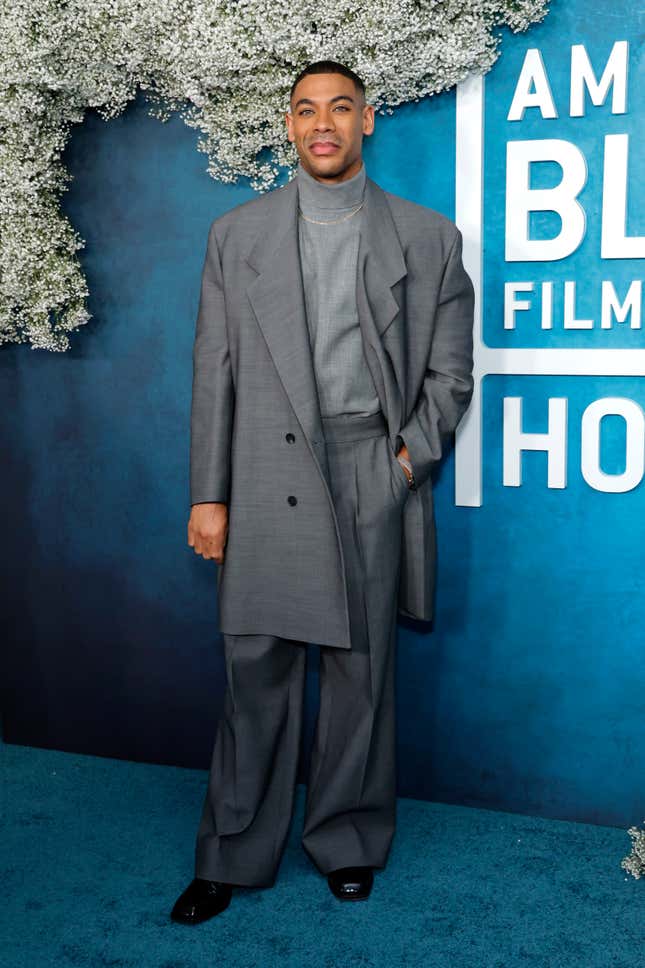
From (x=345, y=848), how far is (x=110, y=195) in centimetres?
187

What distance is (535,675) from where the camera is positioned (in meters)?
2.80

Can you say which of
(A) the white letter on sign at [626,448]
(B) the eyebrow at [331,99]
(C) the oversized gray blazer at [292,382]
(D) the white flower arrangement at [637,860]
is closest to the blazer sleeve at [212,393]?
(C) the oversized gray blazer at [292,382]

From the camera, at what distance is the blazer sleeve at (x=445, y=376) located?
2.42 metres

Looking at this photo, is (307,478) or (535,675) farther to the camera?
(535,675)

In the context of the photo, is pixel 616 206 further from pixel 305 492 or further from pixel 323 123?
pixel 305 492

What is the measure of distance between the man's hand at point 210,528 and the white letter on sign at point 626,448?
3.06 ft

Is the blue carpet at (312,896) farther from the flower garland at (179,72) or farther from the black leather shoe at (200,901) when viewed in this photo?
the flower garland at (179,72)

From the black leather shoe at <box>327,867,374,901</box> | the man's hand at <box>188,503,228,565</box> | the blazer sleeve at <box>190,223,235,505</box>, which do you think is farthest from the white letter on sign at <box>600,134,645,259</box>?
the black leather shoe at <box>327,867,374,901</box>

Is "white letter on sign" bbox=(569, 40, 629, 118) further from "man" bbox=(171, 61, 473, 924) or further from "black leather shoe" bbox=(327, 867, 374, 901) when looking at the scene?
"black leather shoe" bbox=(327, 867, 374, 901)

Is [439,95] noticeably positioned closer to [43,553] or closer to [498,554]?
[498,554]

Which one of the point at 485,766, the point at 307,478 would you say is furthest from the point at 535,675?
the point at 307,478

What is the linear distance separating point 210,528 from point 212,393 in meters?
0.32

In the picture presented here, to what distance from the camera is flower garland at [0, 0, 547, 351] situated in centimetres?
247

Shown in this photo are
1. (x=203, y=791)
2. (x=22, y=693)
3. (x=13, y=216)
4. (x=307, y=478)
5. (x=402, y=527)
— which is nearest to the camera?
(x=307, y=478)
